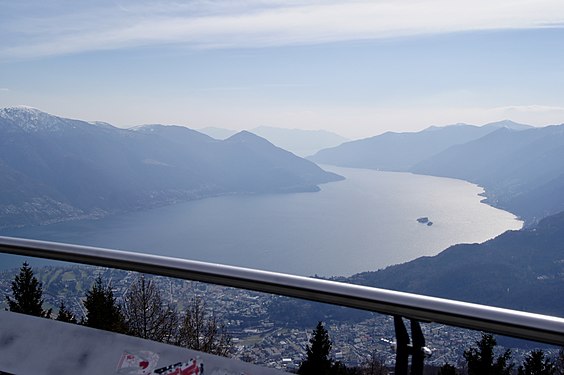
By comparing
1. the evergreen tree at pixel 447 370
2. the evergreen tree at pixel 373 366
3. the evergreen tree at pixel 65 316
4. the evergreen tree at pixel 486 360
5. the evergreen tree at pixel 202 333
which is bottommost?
the evergreen tree at pixel 202 333

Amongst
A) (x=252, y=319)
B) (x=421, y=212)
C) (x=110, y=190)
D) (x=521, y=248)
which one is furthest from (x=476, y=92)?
(x=252, y=319)

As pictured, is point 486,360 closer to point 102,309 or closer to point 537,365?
point 537,365

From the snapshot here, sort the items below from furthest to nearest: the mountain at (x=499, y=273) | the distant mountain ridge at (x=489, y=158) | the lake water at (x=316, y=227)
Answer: the distant mountain ridge at (x=489, y=158) → the lake water at (x=316, y=227) → the mountain at (x=499, y=273)

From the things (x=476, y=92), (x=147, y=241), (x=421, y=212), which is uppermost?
(x=476, y=92)

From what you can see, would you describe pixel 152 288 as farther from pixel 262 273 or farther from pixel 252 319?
pixel 262 273

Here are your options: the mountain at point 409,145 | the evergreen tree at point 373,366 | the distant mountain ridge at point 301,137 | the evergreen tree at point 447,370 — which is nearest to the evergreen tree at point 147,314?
the evergreen tree at point 373,366

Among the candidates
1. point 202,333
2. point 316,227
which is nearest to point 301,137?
point 316,227

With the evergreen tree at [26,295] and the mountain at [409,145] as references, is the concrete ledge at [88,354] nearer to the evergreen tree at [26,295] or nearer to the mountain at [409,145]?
the evergreen tree at [26,295]
